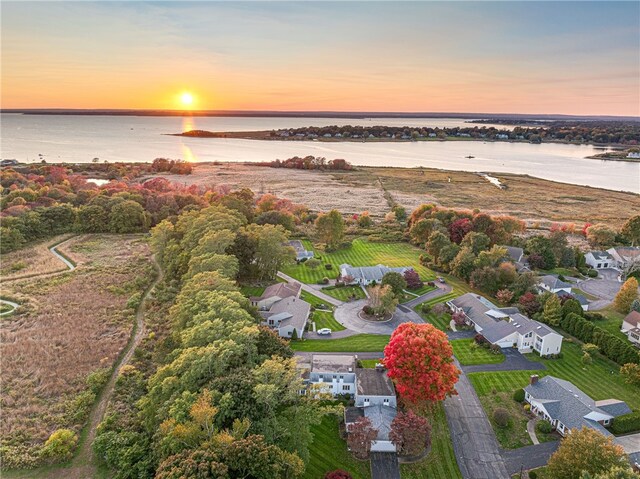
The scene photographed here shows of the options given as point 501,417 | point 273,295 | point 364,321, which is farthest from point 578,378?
point 273,295

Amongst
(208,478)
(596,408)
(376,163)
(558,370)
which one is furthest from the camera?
(376,163)

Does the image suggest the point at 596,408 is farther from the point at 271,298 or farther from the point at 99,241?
the point at 99,241

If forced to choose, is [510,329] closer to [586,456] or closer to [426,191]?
[586,456]

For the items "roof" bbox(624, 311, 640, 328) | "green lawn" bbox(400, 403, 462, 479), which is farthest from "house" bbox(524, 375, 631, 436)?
"roof" bbox(624, 311, 640, 328)

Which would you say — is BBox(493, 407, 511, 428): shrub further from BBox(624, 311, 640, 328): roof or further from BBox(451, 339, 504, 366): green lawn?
BBox(624, 311, 640, 328): roof

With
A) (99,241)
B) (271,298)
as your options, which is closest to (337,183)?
(99,241)
